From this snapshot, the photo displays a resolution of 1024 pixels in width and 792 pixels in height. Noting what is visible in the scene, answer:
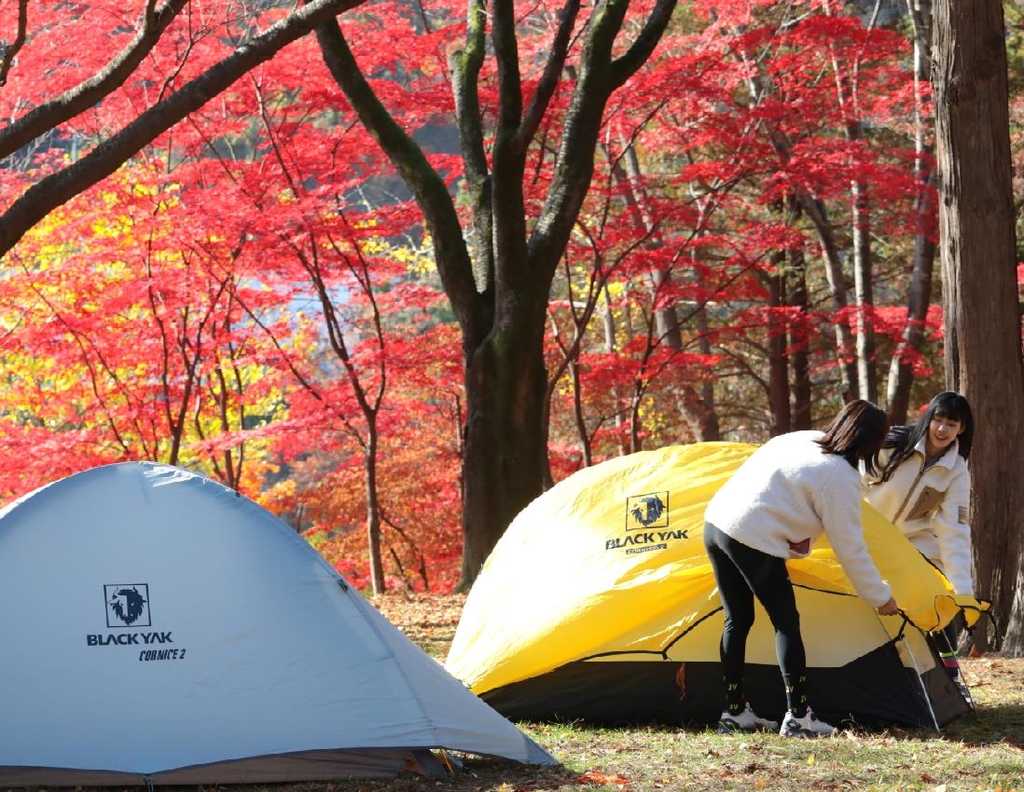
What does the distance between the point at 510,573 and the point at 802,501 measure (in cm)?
149

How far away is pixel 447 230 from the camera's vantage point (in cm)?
870

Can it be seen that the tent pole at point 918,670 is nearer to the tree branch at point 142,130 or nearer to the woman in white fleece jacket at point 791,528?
the woman in white fleece jacket at point 791,528

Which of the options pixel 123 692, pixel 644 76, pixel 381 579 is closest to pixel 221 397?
pixel 381 579

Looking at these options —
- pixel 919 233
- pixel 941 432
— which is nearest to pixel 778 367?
pixel 919 233

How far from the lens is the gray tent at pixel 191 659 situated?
3637 millimetres

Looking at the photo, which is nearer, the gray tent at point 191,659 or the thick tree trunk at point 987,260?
the gray tent at point 191,659

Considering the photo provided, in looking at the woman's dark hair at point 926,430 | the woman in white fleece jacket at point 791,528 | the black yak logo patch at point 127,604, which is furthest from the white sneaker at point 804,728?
the black yak logo patch at point 127,604

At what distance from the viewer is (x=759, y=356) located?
1711 centimetres

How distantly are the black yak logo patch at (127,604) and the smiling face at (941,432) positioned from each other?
9.66ft

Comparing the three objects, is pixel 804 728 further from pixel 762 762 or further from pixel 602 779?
pixel 602 779

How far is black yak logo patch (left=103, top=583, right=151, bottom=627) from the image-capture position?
3764 millimetres

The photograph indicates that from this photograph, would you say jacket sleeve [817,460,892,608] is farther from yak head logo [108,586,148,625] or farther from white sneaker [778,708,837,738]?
yak head logo [108,586,148,625]

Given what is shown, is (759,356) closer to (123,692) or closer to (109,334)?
(109,334)

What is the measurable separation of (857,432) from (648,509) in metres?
1.06
